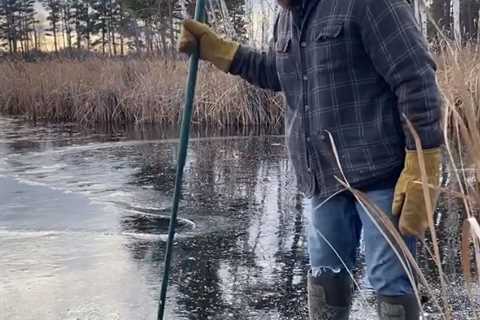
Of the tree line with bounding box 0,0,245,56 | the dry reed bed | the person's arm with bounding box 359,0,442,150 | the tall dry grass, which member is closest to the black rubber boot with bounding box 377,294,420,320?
the person's arm with bounding box 359,0,442,150

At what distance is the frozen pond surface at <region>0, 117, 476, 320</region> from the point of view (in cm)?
373

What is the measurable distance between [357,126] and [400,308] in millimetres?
620

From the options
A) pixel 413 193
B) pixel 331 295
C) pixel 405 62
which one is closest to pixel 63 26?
pixel 331 295

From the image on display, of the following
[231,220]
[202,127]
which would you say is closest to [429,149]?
[231,220]

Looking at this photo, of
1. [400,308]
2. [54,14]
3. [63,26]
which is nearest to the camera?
[400,308]

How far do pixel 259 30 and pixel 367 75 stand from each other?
10170mm

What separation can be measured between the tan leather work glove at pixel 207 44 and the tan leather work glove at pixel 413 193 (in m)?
0.98

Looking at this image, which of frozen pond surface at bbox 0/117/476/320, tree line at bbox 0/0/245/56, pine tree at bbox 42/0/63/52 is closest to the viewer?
frozen pond surface at bbox 0/117/476/320

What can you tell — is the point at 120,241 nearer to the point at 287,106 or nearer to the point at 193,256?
the point at 193,256

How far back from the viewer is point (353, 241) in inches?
102

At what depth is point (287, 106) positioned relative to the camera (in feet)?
8.91

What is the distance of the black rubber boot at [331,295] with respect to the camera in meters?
2.62

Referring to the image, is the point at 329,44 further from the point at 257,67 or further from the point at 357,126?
the point at 257,67

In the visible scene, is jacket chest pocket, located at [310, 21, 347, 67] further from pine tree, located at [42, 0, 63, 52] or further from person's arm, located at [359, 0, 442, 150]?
pine tree, located at [42, 0, 63, 52]
